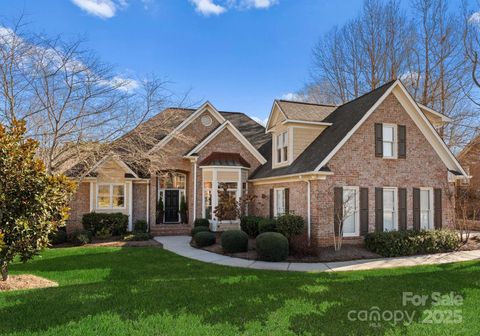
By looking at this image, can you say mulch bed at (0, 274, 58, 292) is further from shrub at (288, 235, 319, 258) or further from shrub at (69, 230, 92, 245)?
shrub at (288, 235, 319, 258)

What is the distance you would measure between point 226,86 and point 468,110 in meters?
19.3

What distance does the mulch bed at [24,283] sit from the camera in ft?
27.6

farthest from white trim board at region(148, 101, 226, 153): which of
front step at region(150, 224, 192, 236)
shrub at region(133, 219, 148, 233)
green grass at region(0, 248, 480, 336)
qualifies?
green grass at region(0, 248, 480, 336)

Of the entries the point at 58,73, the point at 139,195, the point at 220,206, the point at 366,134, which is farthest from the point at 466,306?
the point at 139,195

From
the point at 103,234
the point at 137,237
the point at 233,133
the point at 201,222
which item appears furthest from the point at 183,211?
the point at 233,133

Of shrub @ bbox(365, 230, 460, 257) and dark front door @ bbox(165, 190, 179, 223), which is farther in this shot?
dark front door @ bbox(165, 190, 179, 223)

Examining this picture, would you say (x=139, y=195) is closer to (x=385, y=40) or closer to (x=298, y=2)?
(x=298, y=2)

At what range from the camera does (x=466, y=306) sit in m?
6.88

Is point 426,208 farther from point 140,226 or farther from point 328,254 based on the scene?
point 140,226

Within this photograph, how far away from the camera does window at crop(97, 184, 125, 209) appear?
747 inches

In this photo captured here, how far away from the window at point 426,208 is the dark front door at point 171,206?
13.8m

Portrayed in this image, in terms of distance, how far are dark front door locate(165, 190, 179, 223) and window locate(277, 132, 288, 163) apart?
7.31 metres

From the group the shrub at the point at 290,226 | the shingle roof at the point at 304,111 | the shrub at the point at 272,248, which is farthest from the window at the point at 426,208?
the shrub at the point at 272,248

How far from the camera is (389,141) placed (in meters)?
15.2
